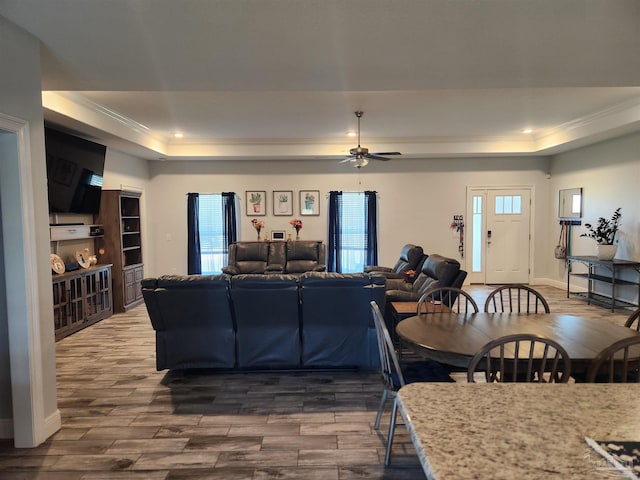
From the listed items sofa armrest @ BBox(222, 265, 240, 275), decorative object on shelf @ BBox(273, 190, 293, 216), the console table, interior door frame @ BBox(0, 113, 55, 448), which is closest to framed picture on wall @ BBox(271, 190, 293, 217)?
decorative object on shelf @ BBox(273, 190, 293, 216)

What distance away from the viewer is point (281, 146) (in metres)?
7.55

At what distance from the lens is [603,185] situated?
6645mm

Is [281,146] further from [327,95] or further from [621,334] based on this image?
[621,334]

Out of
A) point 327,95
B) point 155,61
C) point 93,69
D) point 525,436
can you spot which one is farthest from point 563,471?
point 327,95

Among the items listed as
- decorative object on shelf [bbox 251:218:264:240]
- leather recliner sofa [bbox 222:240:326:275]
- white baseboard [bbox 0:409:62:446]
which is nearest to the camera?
white baseboard [bbox 0:409:62:446]

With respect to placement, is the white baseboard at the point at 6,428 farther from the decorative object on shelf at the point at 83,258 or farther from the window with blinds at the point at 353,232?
the window with blinds at the point at 353,232

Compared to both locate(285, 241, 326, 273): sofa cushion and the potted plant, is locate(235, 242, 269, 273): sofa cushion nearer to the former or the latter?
locate(285, 241, 326, 273): sofa cushion

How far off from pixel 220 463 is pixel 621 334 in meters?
2.63

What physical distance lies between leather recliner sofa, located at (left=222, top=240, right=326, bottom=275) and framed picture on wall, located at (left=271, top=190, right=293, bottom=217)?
921 mm

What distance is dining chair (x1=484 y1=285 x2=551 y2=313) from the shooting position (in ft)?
10.3

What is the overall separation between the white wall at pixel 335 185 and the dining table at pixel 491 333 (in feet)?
18.1

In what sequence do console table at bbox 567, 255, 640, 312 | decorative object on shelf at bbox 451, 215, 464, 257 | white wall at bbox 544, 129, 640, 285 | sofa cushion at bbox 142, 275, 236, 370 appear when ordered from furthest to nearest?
1. decorative object on shelf at bbox 451, 215, 464, 257
2. white wall at bbox 544, 129, 640, 285
3. console table at bbox 567, 255, 640, 312
4. sofa cushion at bbox 142, 275, 236, 370

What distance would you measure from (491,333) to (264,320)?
192 centimetres

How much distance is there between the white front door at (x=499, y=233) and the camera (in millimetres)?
8266
